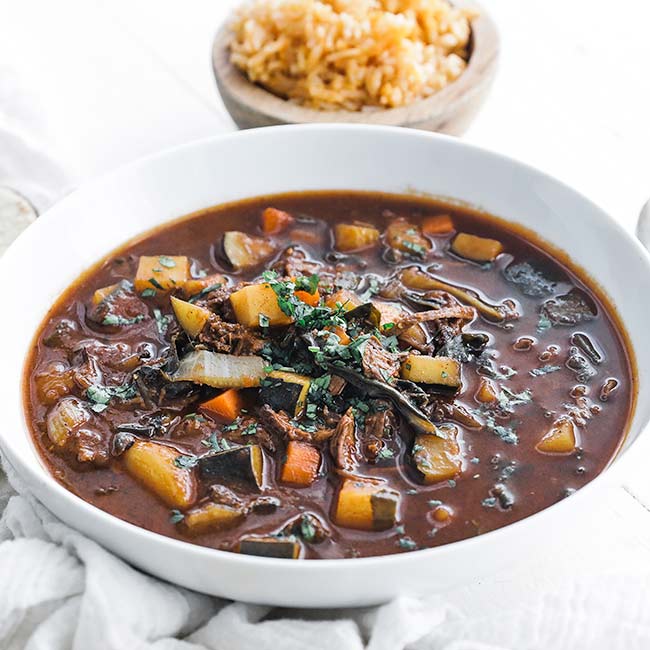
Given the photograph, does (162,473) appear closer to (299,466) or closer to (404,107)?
(299,466)

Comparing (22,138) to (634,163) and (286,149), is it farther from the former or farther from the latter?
(634,163)

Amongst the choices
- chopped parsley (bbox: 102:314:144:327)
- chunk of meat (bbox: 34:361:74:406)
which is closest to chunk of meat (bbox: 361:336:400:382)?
chopped parsley (bbox: 102:314:144:327)

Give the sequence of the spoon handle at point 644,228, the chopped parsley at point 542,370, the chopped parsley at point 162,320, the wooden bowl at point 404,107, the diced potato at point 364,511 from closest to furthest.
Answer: the diced potato at point 364,511, the chopped parsley at point 542,370, the chopped parsley at point 162,320, the spoon handle at point 644,228, the wooden bowl at point 404,107

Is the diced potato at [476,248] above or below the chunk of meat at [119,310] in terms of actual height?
above

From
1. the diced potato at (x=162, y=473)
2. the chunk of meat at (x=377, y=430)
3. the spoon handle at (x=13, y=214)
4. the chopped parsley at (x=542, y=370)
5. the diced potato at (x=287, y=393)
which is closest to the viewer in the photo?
the diced potato at (x=162, y=473)

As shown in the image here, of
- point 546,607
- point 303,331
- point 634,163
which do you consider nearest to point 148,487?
point 303,331

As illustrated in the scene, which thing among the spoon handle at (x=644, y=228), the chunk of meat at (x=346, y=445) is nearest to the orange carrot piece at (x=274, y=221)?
the chunk of meat at (x=346, y=445)

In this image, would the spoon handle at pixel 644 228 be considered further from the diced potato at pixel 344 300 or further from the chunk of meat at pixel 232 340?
the chunk of meat at pixel 232 340

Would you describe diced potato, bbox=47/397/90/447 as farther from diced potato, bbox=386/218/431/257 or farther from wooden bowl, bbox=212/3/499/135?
wooden bowl, bbox=212/3/499/135
